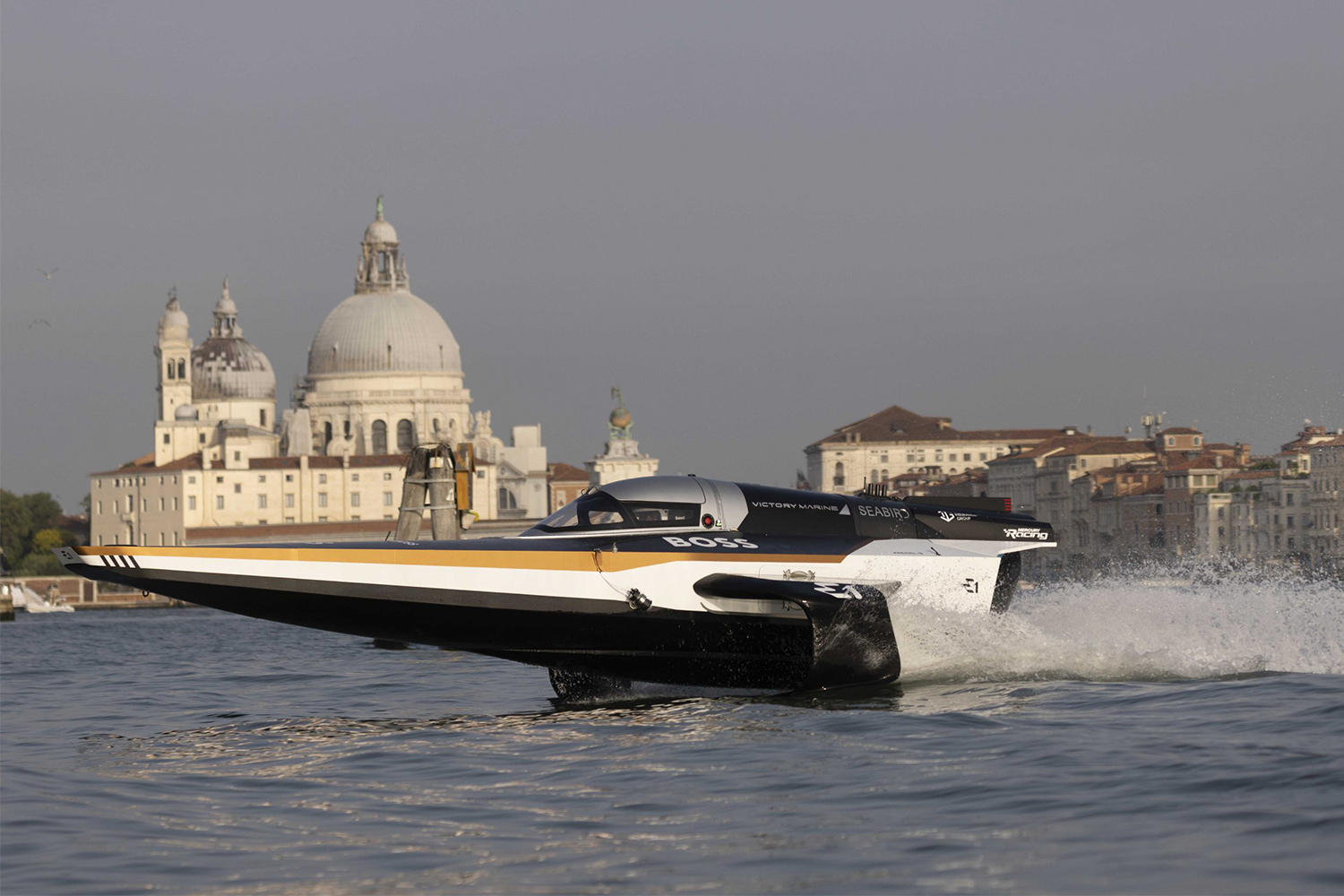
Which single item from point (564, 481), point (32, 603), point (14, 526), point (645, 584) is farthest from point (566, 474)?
point (645, 584)

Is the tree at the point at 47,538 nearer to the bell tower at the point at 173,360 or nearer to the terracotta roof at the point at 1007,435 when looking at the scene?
the bell tower at the point at 173,360

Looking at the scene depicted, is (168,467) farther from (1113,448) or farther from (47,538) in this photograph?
(1113,448)

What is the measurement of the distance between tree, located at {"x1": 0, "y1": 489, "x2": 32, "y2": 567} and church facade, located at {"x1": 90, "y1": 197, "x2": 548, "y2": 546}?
5.26m

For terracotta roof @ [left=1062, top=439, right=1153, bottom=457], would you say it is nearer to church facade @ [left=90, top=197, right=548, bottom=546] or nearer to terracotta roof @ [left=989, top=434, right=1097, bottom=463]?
terracotta roof @ [left=989, top=434, right=1097, bottom=463]

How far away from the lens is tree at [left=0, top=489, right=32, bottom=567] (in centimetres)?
12875

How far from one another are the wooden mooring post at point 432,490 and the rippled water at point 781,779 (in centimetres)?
1761

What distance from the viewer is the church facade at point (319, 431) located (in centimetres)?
12800

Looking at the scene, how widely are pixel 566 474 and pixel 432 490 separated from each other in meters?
119

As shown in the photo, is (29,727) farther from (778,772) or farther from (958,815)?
(958,815)

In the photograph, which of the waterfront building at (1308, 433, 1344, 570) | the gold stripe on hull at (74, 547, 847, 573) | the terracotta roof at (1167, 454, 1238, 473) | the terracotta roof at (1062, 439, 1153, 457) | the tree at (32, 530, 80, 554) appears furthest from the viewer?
the terracotta roof at (1062, 439, 1153, 457)

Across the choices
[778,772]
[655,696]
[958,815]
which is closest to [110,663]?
[655,696]

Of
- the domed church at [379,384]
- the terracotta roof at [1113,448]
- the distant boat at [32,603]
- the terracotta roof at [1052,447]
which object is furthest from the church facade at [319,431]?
the terracotta roof at [1113,448]

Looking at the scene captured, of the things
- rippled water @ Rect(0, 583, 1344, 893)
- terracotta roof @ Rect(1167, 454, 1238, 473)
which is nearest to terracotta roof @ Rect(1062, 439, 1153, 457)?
terracotta roof @ Rect(1167, 454, 1238, 473)

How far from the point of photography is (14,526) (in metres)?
131
